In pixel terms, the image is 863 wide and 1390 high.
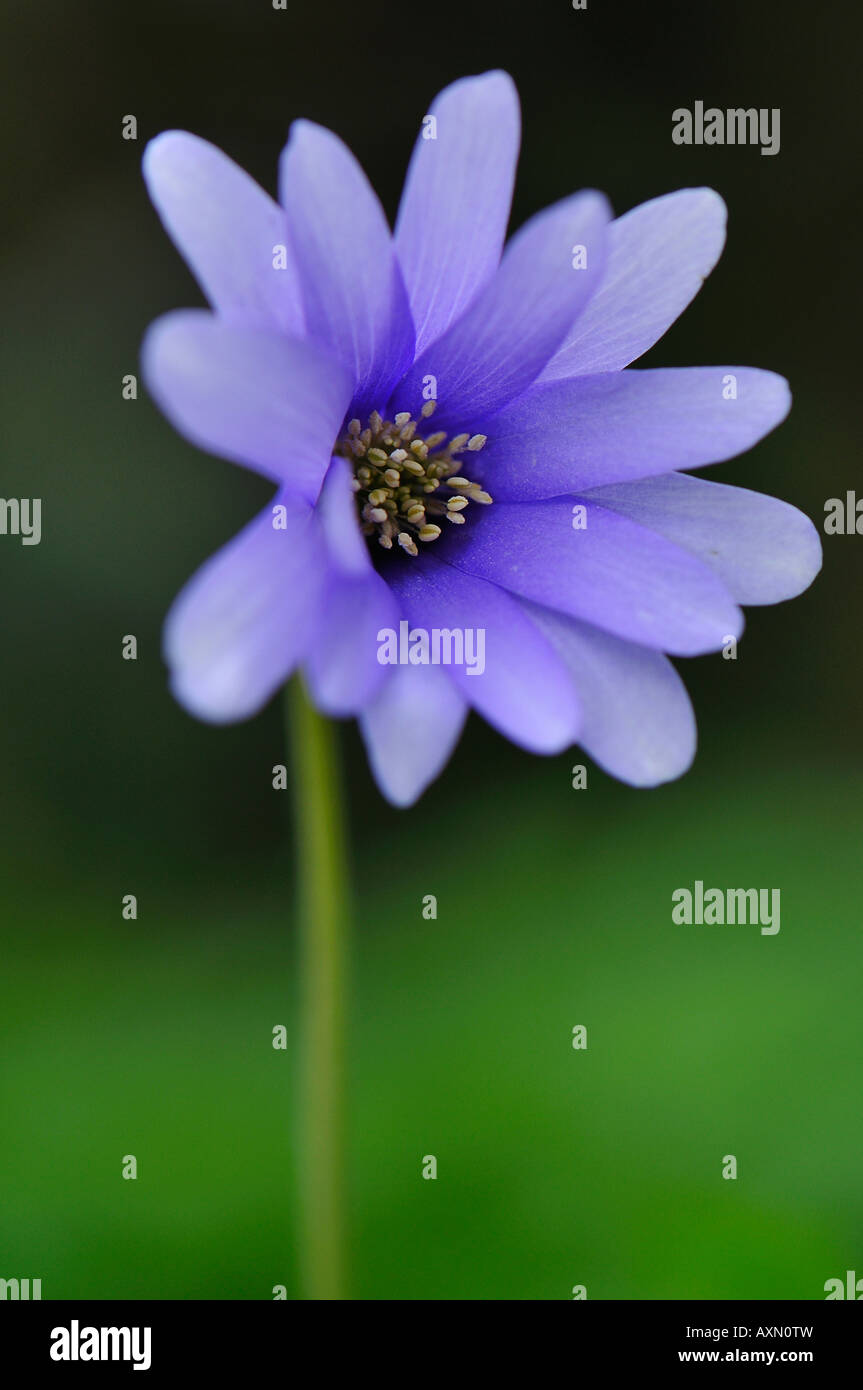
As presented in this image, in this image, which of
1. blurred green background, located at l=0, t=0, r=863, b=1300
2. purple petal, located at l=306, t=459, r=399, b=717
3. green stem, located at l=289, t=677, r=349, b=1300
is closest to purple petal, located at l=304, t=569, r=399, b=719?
purple petal, located at l=306, t=459, r=399, b=717

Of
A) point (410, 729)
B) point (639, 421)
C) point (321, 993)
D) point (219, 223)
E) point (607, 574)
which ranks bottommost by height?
point (321, 993)

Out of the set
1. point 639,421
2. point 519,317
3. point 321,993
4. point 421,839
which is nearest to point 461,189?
point 519,317

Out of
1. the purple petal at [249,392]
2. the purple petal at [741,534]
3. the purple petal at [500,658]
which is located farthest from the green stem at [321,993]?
the purple petal at [741,534]

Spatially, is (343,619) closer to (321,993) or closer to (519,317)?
(519,317)

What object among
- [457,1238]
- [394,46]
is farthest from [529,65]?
[457,1238]

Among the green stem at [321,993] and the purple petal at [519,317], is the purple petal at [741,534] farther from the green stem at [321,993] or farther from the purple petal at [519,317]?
the green stem at [321,993]

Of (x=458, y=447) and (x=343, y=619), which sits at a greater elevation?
(x=458, y=447)
